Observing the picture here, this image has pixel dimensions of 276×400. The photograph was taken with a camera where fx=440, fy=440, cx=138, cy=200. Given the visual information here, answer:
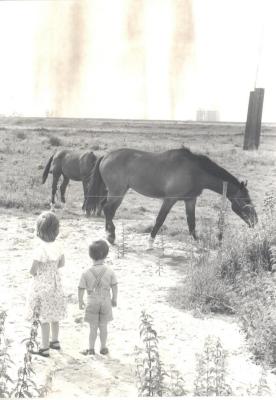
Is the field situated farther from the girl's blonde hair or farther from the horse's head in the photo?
the girl's blonde hair

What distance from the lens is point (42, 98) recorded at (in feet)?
13.8

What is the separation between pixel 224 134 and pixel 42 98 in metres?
2.21

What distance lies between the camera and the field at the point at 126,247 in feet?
11.0

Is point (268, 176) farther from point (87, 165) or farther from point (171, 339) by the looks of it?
point (171, 339)

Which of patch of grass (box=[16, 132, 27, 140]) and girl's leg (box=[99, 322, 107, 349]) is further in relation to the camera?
patch of grass (box=[16, 132, 27, 140])

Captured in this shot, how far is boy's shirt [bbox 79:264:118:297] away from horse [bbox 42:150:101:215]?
2.05 meters

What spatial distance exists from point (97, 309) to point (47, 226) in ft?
2.48

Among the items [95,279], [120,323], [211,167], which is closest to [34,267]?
[95,279]

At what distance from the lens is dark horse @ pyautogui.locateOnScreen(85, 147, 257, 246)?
593 cm

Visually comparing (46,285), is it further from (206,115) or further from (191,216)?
(191,216)

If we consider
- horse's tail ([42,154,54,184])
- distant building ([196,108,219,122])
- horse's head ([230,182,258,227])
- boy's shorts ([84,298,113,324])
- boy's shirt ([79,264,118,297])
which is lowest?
boy's shorts ([84,298,113,324])

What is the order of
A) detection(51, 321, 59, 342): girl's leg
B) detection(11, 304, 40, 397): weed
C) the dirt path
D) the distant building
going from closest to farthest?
detection(11, 304, 40, 397): weed, the dirt path, detection(51, 321, 59, 342): girl's leg, the distant building

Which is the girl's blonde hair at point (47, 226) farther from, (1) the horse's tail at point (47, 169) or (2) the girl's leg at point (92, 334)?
(1) the horse's tail at point (47, 169)

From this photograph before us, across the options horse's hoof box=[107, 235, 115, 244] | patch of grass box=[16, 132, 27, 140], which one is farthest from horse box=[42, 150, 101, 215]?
horse's hoof box=[107, 235, 115, 244]
